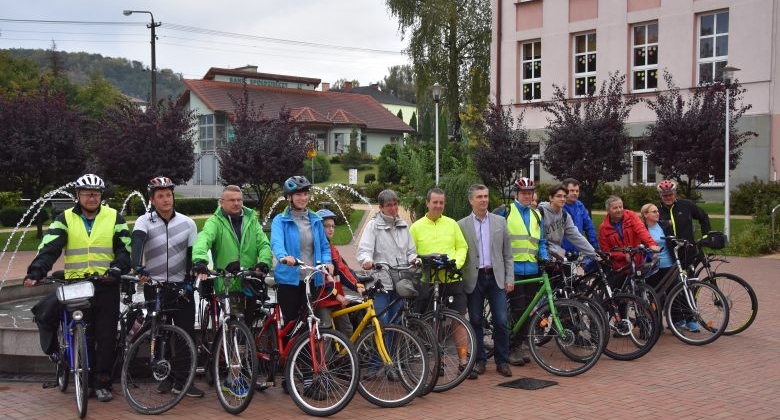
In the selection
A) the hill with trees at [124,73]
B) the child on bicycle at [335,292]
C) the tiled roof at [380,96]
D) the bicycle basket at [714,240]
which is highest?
the hill with trees at [124,73]

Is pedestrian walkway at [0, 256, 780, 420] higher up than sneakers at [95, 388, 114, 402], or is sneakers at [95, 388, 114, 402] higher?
sneakers at [95, 388, 114, 402]

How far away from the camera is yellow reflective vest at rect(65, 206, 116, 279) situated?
7262 mm

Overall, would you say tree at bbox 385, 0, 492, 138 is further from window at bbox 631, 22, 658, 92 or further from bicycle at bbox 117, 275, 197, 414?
bicycle at bbox 117, 275, 197, 414

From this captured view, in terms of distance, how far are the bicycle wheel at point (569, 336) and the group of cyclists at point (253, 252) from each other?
0.30m

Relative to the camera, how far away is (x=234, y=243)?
7504 mm

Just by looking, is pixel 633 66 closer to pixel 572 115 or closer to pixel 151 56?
pixel 572 115

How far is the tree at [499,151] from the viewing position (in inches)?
973

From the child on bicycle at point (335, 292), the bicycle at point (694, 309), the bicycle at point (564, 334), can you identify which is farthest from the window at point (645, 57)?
the child on bicycle at point (335, 292)

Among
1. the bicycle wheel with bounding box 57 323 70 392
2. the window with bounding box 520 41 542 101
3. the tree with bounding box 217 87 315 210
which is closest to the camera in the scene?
the bicycle wheel with bounding box 57 323 70 392

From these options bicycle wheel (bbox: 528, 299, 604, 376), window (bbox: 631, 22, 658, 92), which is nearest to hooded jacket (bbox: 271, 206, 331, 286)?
bicycle wheel (bbox: 528, 299, 604, 376)

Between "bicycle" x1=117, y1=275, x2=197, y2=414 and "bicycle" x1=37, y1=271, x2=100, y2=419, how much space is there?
32 centimetres

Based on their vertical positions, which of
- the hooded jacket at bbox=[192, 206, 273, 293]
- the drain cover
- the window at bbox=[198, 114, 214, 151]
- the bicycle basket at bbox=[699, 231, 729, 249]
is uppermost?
the window at bbox=[198, 114, 214, 151]

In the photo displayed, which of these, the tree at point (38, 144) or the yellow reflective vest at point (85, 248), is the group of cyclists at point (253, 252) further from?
the tree at point (38, 144)

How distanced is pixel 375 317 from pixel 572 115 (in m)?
16.4
